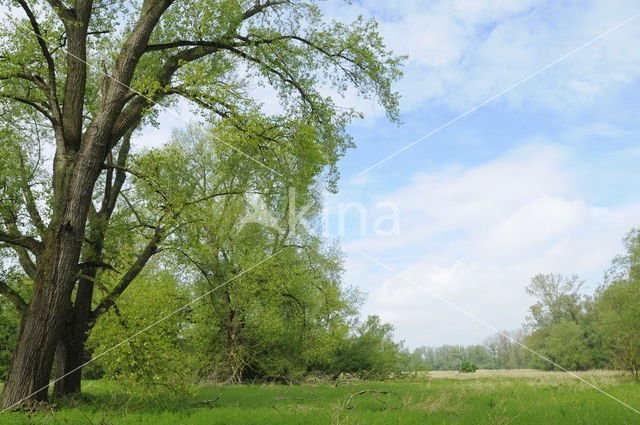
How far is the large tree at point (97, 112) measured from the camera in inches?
441

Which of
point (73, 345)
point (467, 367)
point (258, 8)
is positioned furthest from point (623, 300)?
point (73, 345)

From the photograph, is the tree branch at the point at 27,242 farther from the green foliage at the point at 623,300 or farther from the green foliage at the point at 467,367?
the green foliage at the point at 467,367

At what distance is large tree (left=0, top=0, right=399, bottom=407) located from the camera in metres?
11.2

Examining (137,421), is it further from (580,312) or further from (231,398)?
(580,312)

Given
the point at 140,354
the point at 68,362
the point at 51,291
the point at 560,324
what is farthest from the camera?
the point at 560,324

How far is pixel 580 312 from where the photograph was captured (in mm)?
40438

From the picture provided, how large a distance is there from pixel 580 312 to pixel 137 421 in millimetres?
40766

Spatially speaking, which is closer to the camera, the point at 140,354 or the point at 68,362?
the point at 140,354

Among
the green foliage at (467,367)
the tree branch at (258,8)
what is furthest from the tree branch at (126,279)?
the green foliage at (467,367)

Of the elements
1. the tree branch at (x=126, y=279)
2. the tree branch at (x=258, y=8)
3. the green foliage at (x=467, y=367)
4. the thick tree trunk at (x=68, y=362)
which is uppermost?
the tree branch at (x=258, y=8)

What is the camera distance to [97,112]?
1243 cm

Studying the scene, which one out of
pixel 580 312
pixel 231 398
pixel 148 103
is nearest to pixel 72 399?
pixel 231 398

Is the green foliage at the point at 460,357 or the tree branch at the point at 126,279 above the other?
the tree branch at the point at 126,279

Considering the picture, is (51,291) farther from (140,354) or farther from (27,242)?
(140,354)
